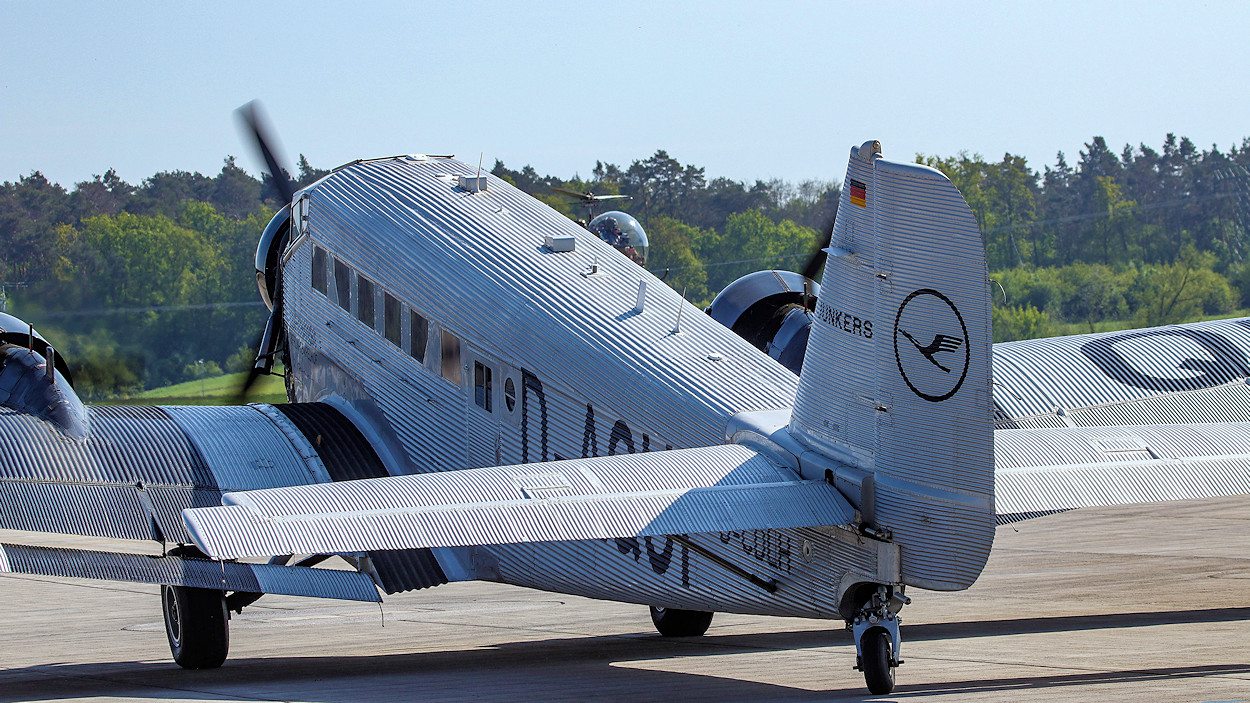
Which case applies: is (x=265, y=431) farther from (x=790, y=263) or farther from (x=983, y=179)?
(x=983, y=179)

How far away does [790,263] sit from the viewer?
93.1 metres

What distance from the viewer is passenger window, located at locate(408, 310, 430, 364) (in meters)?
12.9

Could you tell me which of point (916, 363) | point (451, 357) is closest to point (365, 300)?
point (451, 357)

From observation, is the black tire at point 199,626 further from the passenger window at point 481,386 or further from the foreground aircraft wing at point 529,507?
the foreground aircraft wing at point 529,507

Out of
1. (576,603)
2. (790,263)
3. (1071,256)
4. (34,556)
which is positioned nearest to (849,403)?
(34,556)

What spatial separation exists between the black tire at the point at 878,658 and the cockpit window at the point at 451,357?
197 inches

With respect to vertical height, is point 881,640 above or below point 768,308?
below

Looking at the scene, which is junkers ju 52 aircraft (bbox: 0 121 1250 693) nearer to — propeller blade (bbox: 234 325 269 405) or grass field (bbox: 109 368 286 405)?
propeller blade (bbox: 234 325 269 405)

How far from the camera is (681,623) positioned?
13.9m

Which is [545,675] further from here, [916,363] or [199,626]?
[916,363]

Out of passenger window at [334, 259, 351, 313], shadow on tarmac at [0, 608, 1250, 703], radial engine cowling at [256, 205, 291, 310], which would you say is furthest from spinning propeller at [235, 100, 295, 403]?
shadow on tarmac at [0, 608, 1250, 703]

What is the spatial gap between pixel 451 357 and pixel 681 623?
3.56 meters

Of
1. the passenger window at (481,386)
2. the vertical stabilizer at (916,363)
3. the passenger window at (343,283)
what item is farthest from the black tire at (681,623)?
the vertical stabilizer at (916,363)

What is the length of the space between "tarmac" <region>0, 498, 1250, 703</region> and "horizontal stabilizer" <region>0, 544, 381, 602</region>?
76cm
